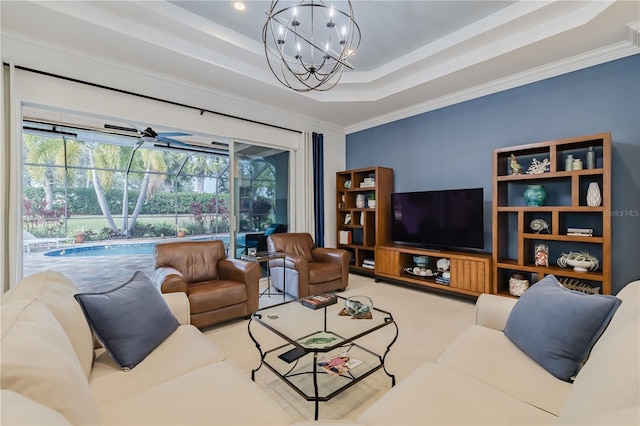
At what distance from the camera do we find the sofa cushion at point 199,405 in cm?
105

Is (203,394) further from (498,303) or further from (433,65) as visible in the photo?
(433,65)

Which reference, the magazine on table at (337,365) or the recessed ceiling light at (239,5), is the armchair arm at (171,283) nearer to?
the magazine on table at (337,365)

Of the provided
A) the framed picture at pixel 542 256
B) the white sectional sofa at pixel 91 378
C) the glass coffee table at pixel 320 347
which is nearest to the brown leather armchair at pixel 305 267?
the glass coffee table at pixel 320 347

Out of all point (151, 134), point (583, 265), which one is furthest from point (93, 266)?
point (583, 265)

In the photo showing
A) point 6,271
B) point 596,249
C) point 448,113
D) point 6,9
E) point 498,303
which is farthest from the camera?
point 448,113

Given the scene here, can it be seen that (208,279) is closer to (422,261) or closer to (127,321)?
(127,321)

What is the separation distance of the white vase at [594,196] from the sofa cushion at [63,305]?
416 centimetres

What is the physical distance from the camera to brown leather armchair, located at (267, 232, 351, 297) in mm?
3633

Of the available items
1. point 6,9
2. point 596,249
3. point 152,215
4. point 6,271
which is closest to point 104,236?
point 152,215

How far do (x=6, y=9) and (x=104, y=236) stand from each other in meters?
6.10

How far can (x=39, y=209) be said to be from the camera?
5.84 meters

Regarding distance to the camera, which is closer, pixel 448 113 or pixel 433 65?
pixel 433 65

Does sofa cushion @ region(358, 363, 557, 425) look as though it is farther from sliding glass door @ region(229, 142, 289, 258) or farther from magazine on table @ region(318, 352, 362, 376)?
sliding glass door @ region(229, 142, 289, 258)

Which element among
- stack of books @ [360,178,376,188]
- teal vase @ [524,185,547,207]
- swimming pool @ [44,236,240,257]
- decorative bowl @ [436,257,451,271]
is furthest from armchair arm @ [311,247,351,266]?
swimming pool @ [44,236,240,257]
